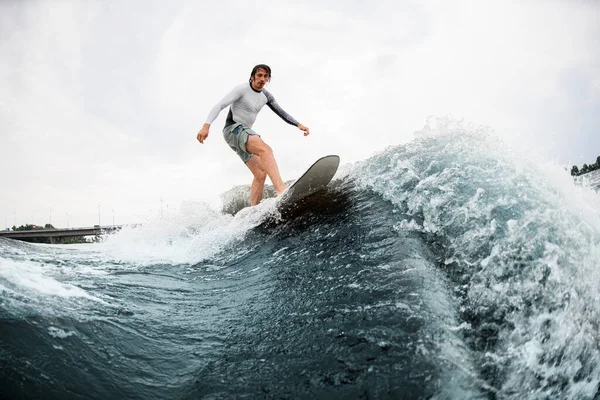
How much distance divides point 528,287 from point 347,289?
1.19 metres

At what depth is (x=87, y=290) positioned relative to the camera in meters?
3.24

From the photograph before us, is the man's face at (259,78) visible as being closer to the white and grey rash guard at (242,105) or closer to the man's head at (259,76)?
the man's head at (259,76)

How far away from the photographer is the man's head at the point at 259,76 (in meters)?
6.34

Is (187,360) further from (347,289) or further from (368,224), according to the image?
(368,224)

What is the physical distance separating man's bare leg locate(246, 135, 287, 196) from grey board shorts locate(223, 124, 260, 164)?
101mm

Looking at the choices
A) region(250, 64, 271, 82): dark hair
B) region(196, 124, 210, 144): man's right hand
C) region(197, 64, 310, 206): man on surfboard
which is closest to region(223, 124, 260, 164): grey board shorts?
region(197, 64, 310, 206): man on surfboard

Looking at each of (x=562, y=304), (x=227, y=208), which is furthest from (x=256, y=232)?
(x=227, y=208)

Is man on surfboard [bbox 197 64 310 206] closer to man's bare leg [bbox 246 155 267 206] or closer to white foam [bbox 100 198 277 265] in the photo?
man's bare leg [bbox 246 155 267 206]

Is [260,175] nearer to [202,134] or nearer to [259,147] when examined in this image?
[259,147]

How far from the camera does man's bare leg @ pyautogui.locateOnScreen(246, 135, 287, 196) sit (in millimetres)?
6051

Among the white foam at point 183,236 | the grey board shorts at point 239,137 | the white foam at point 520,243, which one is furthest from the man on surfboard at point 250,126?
the white foam at point 520,243

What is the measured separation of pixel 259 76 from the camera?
20.8 ft

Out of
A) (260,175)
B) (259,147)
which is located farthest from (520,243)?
(260,175)

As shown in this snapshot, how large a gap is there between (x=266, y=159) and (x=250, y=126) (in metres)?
0.88
